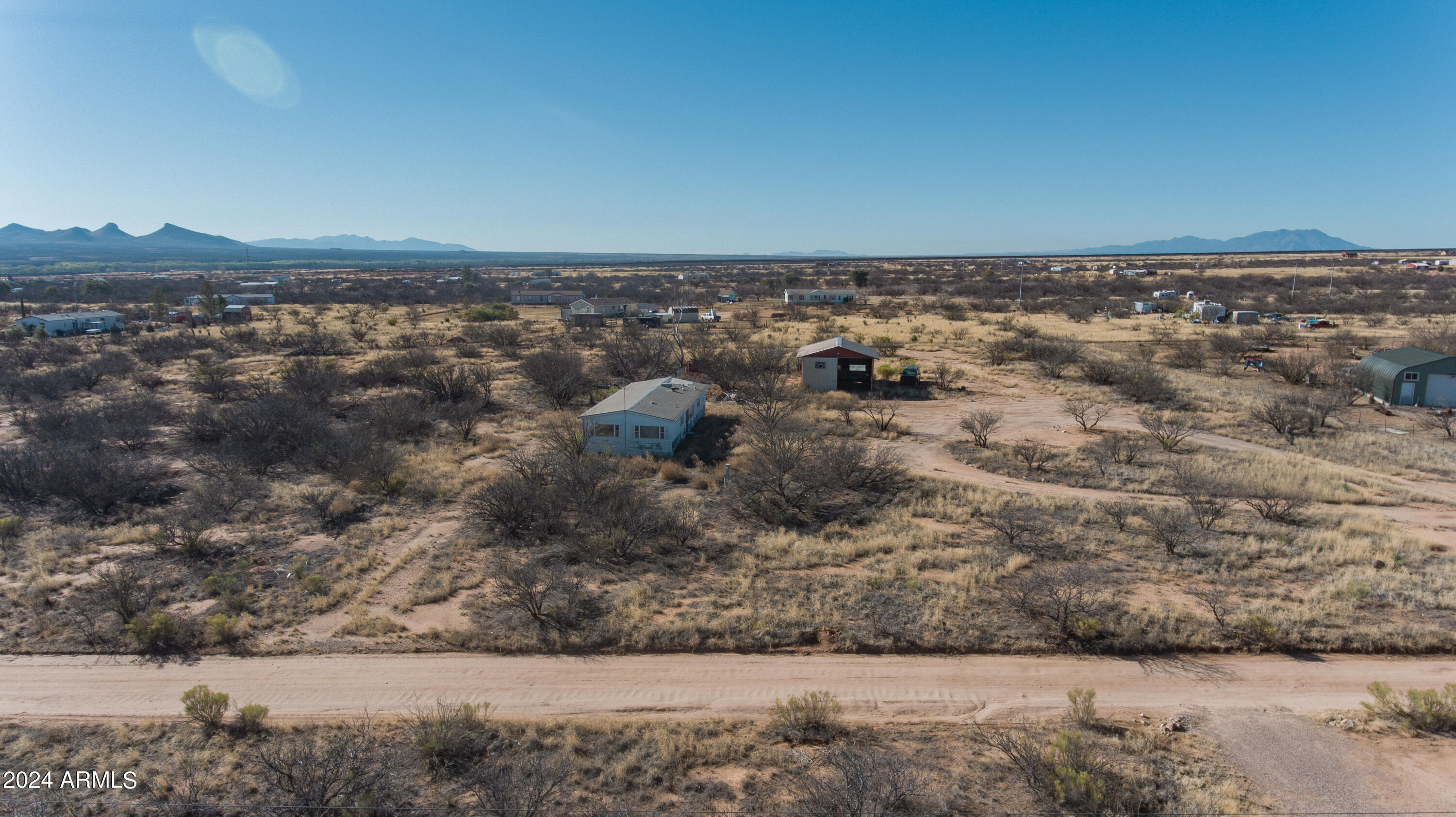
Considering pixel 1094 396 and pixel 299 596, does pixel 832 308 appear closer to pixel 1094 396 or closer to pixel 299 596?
pixel 1094 396

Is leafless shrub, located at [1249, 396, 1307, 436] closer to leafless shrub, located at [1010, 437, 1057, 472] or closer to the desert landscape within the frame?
the desert landscape

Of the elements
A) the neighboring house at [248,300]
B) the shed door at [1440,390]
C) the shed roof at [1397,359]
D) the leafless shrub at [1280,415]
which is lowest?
the leafless shrub at [1280,415]

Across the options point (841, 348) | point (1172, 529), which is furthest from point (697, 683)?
point (841, 348)

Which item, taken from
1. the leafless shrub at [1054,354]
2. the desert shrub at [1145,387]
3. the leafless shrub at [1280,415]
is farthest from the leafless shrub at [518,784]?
the leafless shrub at [1054,354]

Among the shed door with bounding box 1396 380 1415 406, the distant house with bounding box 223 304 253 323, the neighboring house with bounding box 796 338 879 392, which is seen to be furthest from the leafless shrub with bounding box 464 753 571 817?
the distant house with bounding box 223 304 253 323

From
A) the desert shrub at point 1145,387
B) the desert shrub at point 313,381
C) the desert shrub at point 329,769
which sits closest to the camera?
the desert shrub at point 329,769

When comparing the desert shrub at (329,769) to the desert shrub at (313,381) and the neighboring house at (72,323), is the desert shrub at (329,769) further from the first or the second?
the neighboring house at (72,323)

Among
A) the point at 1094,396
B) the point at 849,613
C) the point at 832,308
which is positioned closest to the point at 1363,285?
the point at 832,308
